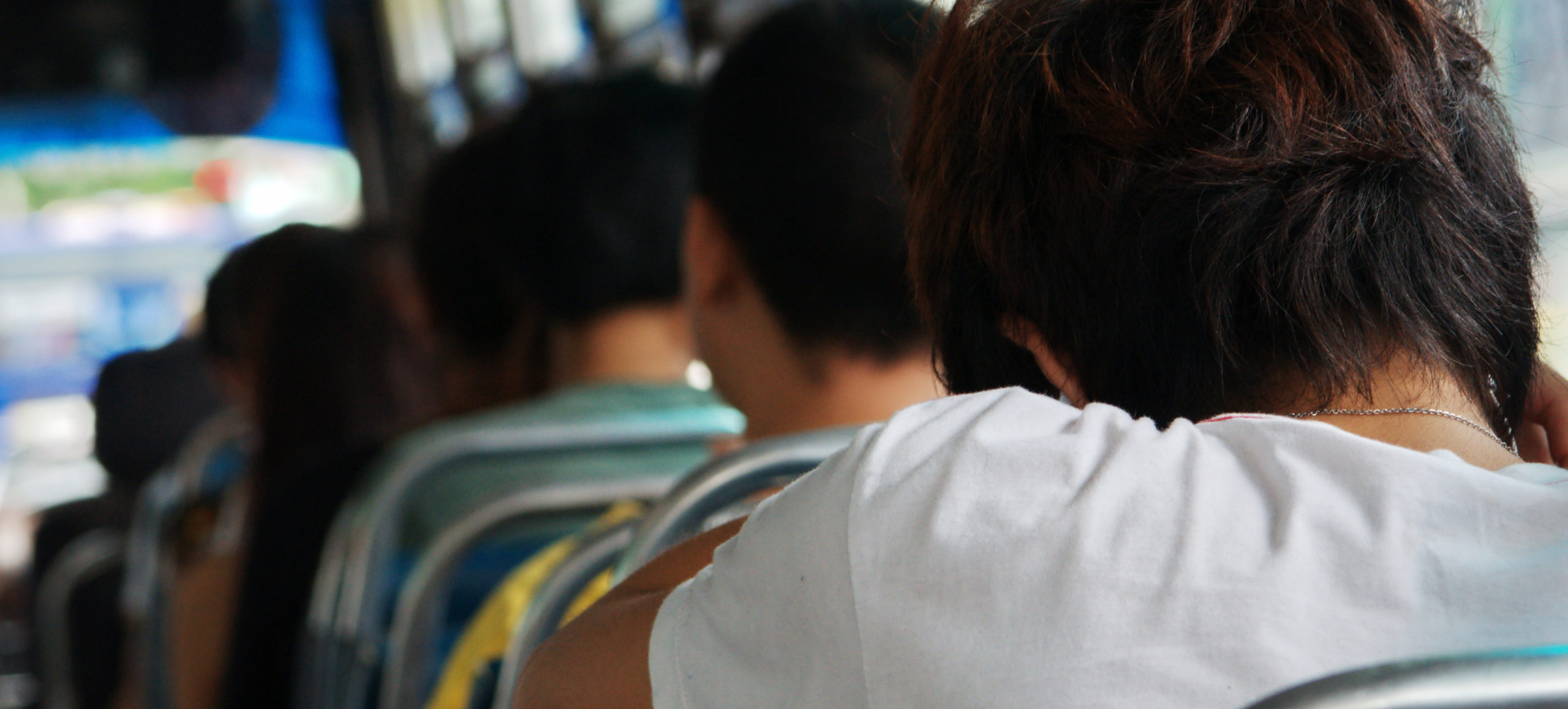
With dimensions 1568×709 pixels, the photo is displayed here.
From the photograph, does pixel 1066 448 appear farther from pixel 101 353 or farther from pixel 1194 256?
pixel 101 353

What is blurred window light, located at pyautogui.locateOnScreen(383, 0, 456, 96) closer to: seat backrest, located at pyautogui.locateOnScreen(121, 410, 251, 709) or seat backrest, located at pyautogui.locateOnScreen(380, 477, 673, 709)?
seat backrest, located at pyautogui.locateOnScreen(121, 410, 251, 709)

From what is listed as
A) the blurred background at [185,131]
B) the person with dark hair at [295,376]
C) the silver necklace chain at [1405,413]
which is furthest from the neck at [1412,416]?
the blurred background at [185,131]

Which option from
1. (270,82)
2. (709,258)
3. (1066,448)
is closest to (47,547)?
(270,82)

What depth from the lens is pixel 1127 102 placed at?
0.59 metres

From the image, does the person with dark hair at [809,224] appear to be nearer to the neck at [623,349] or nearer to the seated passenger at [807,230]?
the seated passenger at [807,230]

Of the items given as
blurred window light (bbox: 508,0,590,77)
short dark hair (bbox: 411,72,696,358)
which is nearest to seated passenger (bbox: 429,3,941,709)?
short dark hair (bbox: 411,72,696,358)

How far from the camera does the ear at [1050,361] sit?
0.65 m

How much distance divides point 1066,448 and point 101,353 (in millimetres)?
7119

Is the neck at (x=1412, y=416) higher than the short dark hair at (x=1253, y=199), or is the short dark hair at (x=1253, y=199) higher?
the short dark hair at (x=1253, y=199)

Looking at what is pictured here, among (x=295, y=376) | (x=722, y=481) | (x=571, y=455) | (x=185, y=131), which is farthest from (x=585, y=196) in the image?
(x=185, y=131)

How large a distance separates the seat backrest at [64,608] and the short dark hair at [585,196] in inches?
81.6

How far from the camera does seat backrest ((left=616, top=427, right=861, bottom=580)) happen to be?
34.0 inches

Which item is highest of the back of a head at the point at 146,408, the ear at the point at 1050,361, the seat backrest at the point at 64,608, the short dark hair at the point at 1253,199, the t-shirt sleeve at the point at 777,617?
the short dark hair at the point at 1253,199

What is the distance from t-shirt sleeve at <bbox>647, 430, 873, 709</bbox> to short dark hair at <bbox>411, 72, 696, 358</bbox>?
116cm
